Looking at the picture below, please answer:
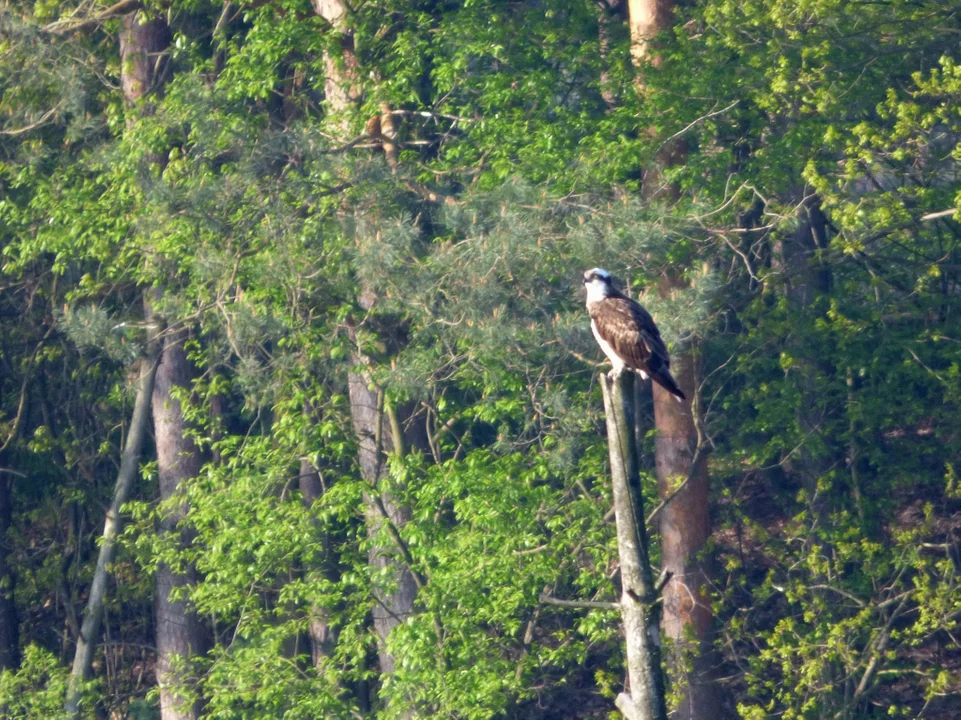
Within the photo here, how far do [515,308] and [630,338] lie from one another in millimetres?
1857

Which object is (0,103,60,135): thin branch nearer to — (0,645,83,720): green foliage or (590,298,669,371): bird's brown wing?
(0,645,83,720): green foliage

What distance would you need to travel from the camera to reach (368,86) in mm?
11234

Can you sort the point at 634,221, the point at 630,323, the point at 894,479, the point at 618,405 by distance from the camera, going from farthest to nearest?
1. the point at 894,479
2. the point at 634,221
3. the point at 630,323
4. the point at 618,405

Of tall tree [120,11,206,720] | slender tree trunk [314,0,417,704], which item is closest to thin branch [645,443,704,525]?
slender tree trunk [314,0,417,704]

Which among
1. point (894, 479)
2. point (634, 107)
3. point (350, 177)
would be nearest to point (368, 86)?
point (350, 177)

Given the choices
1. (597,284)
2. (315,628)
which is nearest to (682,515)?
(597,284)

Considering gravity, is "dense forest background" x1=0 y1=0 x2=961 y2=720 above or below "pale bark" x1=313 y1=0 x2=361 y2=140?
below

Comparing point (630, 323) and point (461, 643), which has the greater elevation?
point (630, 323)

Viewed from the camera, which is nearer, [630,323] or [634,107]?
[630,323]

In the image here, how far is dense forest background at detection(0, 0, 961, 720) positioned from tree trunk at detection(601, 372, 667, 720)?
360 centimetres

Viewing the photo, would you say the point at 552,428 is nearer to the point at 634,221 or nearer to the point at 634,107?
the point at 634,221

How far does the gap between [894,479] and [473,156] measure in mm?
4952

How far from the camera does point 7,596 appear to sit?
1472cm

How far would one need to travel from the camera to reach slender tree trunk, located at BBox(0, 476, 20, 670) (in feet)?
48.2
